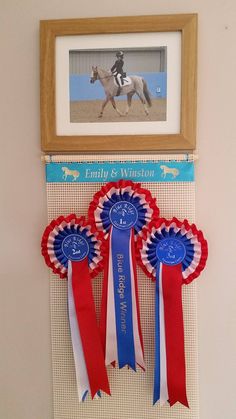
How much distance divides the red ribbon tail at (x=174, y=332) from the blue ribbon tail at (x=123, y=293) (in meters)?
0.07

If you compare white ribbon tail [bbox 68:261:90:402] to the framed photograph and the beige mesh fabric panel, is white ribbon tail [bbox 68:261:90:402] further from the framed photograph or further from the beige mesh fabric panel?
the framed photograph

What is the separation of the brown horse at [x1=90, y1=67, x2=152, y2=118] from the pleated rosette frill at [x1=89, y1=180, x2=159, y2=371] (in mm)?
167

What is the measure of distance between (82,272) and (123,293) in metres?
0.10

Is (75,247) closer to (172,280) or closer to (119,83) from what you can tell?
(172,280)

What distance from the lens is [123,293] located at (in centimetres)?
68

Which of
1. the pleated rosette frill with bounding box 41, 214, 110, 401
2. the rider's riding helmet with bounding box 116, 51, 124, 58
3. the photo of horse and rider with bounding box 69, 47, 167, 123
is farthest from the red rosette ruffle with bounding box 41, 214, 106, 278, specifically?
the rider's riding helmet with bounding box 116, 51, 124, 58

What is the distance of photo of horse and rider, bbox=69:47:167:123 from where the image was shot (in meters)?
0.66

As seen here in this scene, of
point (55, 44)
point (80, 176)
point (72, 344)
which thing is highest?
point (55, 44)

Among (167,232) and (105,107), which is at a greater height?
(105,107)

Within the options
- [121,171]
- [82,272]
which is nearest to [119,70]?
[121,171]
